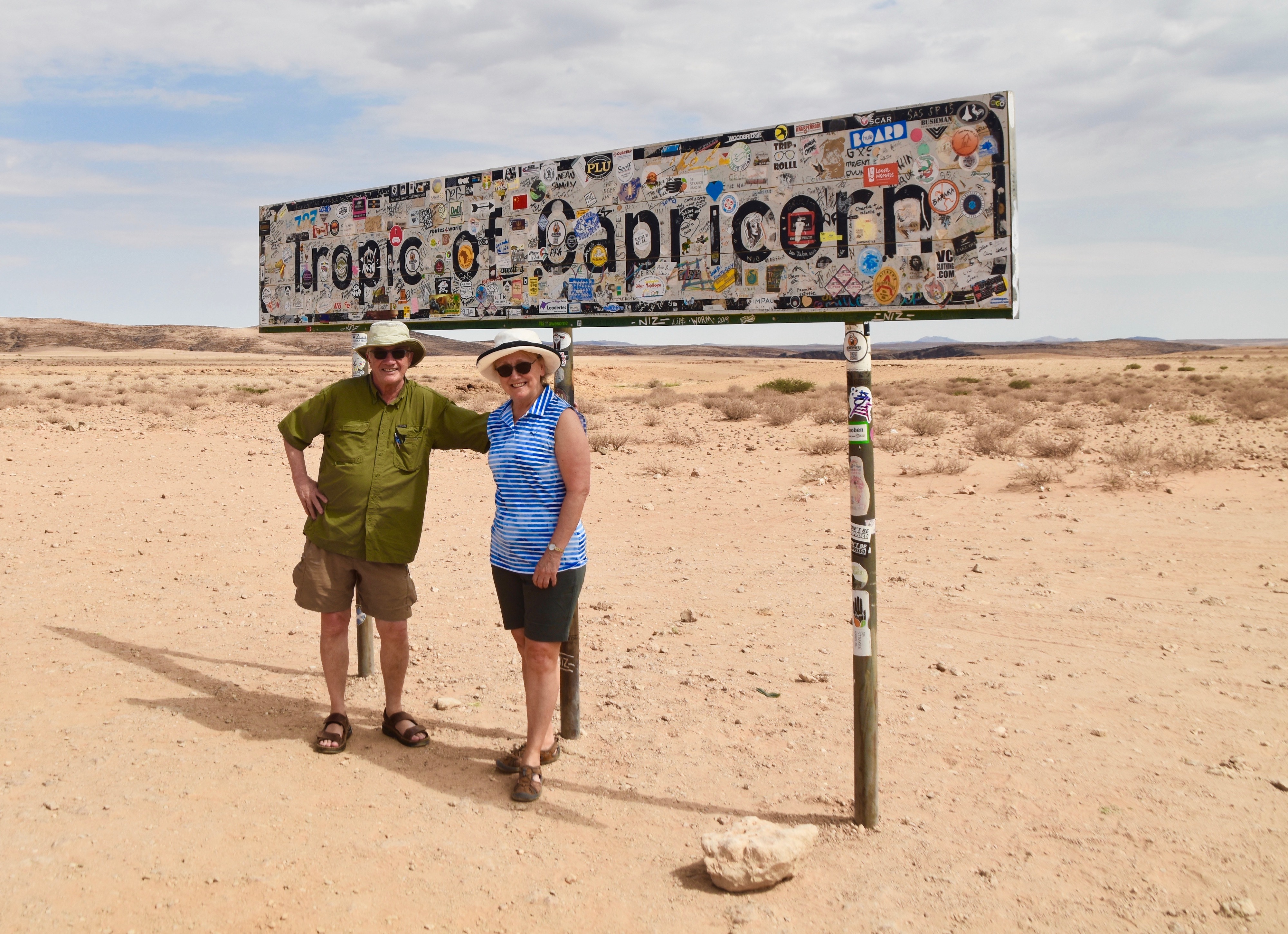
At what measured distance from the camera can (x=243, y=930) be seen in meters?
2.87

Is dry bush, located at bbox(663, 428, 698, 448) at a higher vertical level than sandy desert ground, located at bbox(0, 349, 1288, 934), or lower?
higher

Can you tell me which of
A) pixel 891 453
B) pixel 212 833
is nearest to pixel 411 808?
pixel 212 833

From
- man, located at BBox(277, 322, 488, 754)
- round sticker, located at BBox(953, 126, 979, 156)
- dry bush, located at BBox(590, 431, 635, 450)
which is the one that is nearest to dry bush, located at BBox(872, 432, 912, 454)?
dry bush, located at BBox(590, 431, 635, 450)

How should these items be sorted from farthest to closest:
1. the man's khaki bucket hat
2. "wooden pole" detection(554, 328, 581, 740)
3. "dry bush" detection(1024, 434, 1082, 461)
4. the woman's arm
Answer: "dry bush" detection(1024, 434, 1082, 461) → "wooden pole" detection(554, 328, 581, 740) → the man's khaki bucket hat → the woman's arm

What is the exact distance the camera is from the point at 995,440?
14.5 metres

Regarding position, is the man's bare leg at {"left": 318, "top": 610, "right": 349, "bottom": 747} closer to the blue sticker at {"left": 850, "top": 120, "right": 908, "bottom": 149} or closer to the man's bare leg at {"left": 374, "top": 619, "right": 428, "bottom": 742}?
the man's bare leg at {"left": 374, "top": 619, "right": 428, "bottom": 742}

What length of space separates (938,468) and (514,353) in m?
9.63

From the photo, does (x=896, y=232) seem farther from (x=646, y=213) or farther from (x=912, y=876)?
(x=912, y=876)

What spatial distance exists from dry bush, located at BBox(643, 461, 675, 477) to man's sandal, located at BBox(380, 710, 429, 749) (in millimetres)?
8390

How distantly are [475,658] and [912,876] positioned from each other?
3064 millimetres

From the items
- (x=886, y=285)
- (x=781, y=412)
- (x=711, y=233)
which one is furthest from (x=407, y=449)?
(x=781, y=412)

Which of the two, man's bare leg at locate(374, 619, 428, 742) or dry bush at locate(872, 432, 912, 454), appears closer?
man's bare leg at locate(374, 619, 428, 742)

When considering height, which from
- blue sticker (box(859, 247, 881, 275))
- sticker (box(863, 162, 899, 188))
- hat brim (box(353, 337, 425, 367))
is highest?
sticker (box(863, 162, 899, 188))

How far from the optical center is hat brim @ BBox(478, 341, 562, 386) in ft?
11.8
